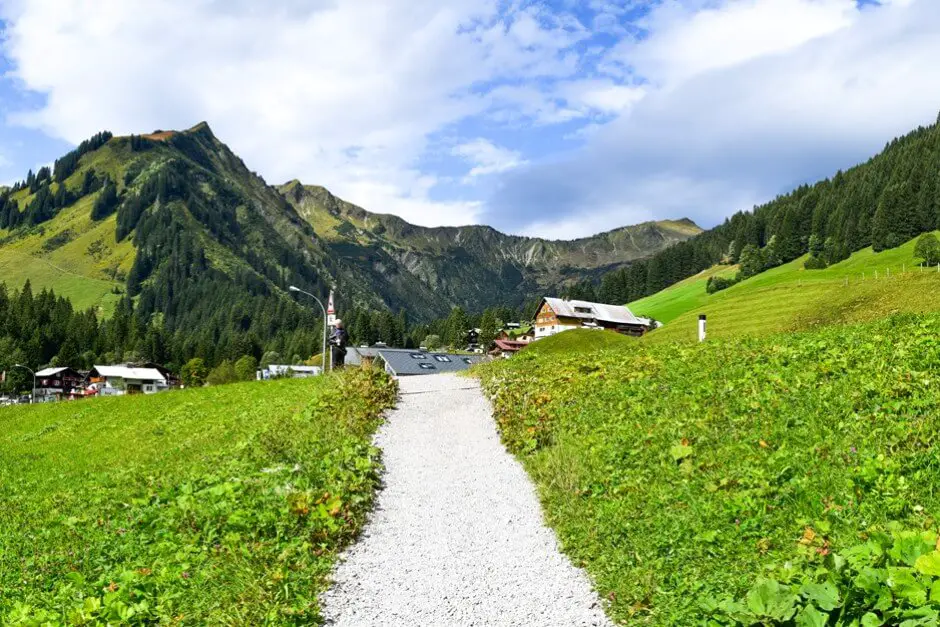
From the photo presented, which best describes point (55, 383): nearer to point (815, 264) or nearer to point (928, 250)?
point (815, 264)

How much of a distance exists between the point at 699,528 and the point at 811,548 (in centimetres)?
200

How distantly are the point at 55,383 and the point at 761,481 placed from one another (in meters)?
202

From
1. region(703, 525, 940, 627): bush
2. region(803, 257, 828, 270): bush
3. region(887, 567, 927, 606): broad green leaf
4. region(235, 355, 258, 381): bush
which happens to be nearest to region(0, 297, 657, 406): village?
region(235, 355, 258, 381): bush

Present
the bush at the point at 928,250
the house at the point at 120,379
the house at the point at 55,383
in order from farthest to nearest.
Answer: the house at the point at 55,383
the house at the point at 120,379
the bush at the point at 928,250

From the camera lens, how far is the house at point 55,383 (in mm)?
168250

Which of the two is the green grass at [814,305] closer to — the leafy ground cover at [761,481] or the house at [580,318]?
the leafy ground cover at [761,481]

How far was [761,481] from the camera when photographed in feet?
32.4

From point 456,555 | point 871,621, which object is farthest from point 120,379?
point 871,621

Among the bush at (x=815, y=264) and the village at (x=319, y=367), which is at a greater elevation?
the bush at (x=815, y=264)

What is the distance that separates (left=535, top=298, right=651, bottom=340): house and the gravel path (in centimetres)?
12079

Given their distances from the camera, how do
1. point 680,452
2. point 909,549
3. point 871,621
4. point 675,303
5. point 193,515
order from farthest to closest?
point 675,303
point 680,452
point 193,515
point 909,549
point 871,621

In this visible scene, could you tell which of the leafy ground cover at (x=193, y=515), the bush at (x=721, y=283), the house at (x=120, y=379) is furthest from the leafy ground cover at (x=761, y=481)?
the house at (x=120, y=379)

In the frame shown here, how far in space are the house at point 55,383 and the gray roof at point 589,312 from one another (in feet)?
428

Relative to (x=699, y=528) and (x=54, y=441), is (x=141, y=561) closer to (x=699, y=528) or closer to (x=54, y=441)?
(x=699, y=528)
